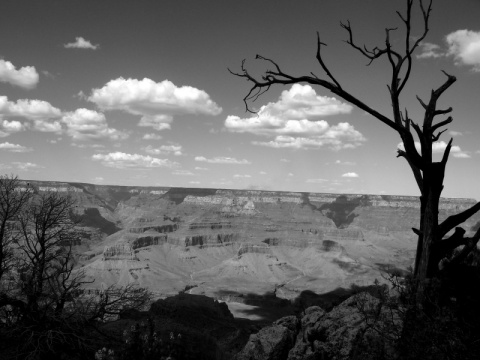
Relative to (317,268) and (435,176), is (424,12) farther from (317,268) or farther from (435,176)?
(317,268)

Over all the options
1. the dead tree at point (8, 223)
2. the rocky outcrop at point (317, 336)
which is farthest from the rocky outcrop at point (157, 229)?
the rocky outcrop at point (317, 336)

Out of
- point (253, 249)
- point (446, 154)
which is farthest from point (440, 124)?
point (253, 249)

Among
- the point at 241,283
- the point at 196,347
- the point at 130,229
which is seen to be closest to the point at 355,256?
the point at 241,283

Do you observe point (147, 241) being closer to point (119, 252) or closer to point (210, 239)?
point (119, 252)

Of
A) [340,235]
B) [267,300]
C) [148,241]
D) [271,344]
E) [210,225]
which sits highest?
[271,344]

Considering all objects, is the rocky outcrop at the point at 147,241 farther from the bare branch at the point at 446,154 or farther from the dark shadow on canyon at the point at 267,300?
the bare branch at the point at 446,154

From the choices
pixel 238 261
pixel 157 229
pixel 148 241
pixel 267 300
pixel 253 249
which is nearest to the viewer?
pixel 267 300

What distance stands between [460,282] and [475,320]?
3.38 ft

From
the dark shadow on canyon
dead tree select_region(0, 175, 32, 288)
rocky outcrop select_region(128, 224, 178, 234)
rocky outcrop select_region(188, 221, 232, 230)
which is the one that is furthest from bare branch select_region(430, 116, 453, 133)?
rocky outcrop select_region(188, 221, 232, 230)

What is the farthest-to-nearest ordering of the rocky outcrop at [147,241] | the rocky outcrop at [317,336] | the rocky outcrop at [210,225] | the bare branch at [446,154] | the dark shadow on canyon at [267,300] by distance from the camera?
the rocky outcrop at [210,225] → the rocky outcrop at [147,241] → the dark shadow on canyon at [267,300] → the rocky outcrop at [317,336] → the bare branch at [446,154]

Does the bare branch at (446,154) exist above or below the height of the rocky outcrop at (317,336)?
above

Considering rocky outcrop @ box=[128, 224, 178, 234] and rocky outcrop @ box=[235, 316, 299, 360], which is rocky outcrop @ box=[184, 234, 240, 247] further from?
rocky outcrop @ box=[235, 316, 299, 360]

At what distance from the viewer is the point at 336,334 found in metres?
11.6

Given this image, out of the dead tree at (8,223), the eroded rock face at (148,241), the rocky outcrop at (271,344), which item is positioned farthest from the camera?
the eroded rock face at (148,241)
